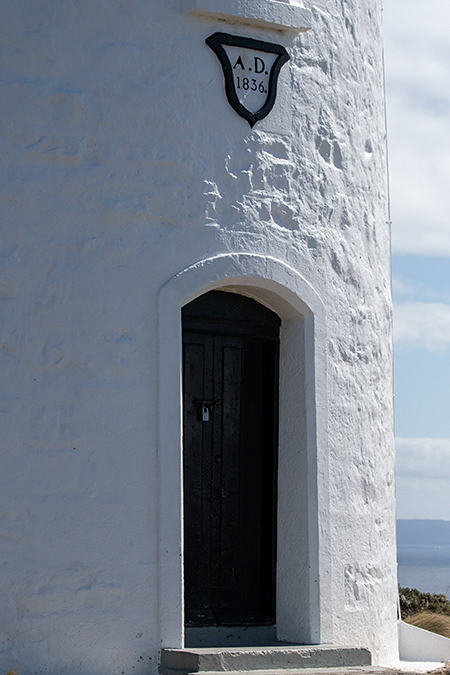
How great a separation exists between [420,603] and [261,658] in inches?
384

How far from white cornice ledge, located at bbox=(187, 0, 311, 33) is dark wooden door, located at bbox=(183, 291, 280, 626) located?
6.45 ft

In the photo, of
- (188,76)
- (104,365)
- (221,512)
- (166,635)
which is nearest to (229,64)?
(188,76)

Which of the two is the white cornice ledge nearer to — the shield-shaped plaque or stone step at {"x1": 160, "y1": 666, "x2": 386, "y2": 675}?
the shield-shaped plaque

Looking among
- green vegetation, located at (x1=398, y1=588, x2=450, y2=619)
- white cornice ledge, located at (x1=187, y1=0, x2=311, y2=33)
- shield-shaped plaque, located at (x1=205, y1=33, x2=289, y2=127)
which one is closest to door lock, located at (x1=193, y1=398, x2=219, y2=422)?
shield-shaped plaque, located at (x1=205, y1=33, x2=289, y2=127)

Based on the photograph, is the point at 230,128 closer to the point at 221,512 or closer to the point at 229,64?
the point at 229,64

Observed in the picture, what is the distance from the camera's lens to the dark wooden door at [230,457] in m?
6.73

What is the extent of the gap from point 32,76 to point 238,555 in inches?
145

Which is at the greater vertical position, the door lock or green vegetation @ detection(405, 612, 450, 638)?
the door lock

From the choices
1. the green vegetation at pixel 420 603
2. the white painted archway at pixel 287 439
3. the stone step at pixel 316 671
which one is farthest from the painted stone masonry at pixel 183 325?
the green vegetation at pixel 420 603

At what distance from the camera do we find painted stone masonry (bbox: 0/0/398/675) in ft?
18.7

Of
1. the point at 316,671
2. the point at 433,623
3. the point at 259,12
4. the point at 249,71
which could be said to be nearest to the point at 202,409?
the point at 316,671

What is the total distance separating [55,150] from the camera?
19.5 ft

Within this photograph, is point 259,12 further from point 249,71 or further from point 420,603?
point 420,603

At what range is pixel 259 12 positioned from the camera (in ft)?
21.6
